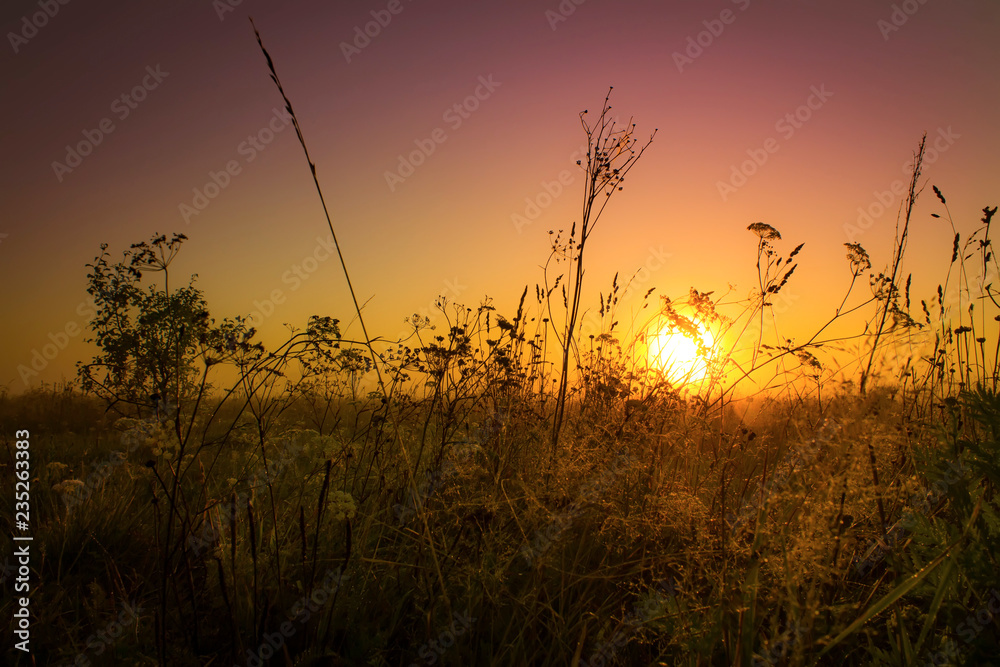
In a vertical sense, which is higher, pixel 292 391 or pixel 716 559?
pixel 292 391

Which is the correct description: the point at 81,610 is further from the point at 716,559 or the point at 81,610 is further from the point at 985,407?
the point at 985,407

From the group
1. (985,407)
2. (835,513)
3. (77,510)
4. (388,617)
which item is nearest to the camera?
(835,513)

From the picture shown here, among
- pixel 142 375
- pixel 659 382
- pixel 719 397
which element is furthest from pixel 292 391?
pixel 142 375

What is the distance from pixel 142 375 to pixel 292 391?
20.4 feet

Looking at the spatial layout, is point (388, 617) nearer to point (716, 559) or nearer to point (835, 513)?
A: point (716, 559)

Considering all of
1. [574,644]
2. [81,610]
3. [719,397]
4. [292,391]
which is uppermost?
[719,397]

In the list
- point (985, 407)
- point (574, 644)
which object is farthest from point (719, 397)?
point (574, 644)

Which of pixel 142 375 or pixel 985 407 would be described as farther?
pixel 142 375

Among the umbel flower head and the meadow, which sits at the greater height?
the umbel flower head

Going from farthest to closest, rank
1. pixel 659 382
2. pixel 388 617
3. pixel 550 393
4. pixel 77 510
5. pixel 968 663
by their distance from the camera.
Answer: pixel 550 393 < pixel 659 382 < pixel 77 510 < pixel 388 617 < pixel 968 663

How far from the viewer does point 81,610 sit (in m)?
2.02

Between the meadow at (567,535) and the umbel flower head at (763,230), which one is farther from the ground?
the umbel flower head at (763,230)

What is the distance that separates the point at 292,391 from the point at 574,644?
1.73 meters

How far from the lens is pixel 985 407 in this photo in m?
1.52
